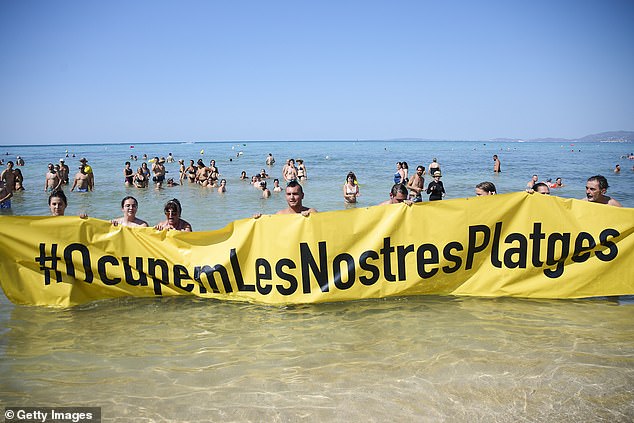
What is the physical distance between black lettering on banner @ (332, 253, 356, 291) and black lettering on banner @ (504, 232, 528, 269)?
6.65 feet

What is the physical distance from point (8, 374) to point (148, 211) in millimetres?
12682

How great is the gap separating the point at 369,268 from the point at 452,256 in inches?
43.2

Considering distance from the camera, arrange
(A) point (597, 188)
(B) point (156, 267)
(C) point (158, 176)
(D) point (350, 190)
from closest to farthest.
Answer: (B) point (156, 267) < (A) point (597, 188) < (D) point (350, 190) < (C) point (158, 176)

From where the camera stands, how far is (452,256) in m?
5.53

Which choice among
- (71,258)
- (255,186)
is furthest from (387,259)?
(255,186)

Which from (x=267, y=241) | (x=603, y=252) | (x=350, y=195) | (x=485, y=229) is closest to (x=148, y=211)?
(x=350, y=195)

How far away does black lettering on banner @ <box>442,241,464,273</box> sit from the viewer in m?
5.50

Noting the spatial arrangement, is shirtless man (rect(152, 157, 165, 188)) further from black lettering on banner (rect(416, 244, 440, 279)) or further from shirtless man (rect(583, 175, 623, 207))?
shirtless man (rect(583, 175, 623, 207))

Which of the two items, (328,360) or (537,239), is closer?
(328,360)

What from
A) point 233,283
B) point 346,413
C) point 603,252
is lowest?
point 346,413

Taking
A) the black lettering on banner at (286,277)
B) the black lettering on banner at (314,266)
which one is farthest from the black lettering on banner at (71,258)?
the black lettering on banner at (314,266)

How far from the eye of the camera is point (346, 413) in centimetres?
357

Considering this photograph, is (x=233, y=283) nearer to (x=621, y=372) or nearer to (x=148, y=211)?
(x=621, y=372)

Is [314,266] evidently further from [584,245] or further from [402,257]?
[584,245]
